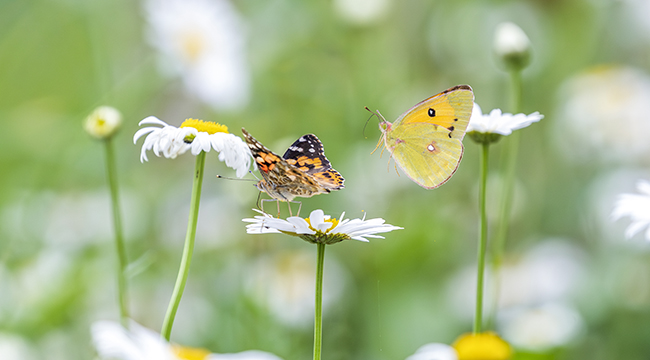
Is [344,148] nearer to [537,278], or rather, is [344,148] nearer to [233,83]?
[233,83]

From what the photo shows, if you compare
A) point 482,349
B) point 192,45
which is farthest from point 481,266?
point 192,45

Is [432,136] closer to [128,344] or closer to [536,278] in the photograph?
[128,344]

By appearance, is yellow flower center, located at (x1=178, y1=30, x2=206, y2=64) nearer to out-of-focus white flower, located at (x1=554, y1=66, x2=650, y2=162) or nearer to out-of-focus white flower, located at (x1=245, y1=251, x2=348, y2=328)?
out-of-focus white flower, located at (x1=245, y1=251, x2=348, y2=328)

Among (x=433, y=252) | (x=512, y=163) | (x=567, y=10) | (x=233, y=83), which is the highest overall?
(x=567, y=10)

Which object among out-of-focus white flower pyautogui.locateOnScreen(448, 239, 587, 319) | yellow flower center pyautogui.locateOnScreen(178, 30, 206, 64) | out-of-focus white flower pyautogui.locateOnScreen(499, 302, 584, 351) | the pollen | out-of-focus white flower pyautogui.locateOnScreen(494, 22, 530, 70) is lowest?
out-of-focus white flower pyautogui.locateOnScreen(499, 302, 584, 351)

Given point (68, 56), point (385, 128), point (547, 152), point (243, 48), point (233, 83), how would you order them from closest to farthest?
point (385, 128), point (233, 83), point (243, 48), point (547, 152), point (68, 56)

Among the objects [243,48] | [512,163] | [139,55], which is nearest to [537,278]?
[512,163]

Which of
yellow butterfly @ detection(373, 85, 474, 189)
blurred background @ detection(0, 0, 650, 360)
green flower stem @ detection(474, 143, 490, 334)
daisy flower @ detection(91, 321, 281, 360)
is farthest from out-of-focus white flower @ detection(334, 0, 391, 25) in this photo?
daisy flower @ detection(91, 321, 281, 360)

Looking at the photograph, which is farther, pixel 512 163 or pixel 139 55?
pixel 139 55
